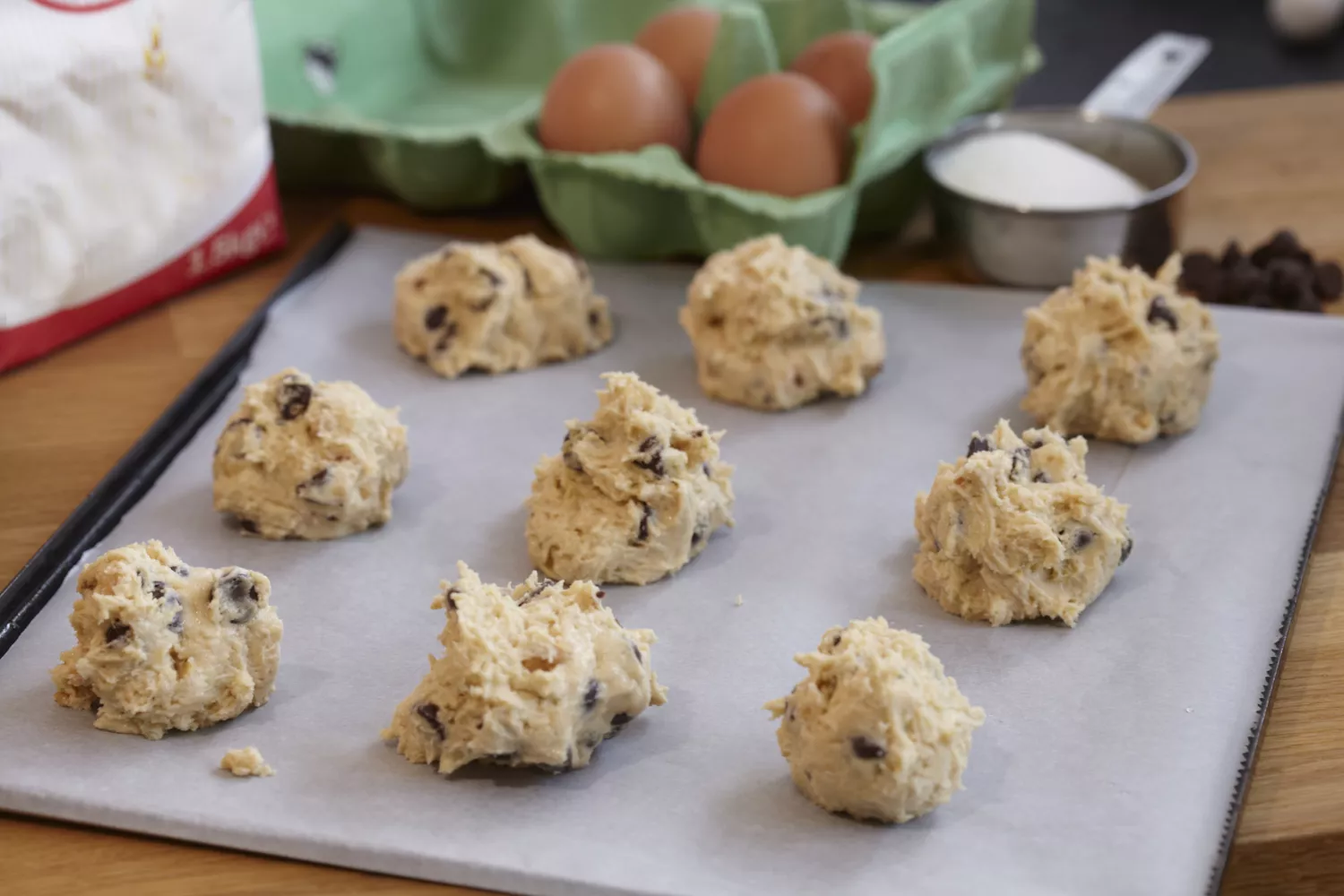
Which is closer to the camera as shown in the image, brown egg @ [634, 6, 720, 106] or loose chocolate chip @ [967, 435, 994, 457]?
loose chocolate chip @ [967, 435, 994, 457]

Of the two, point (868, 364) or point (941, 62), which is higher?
point (941, 62)

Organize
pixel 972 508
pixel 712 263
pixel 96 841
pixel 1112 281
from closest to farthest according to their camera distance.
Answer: pixel 96 841, pixel 972 508, pixel 1112 281, pixel 712 263

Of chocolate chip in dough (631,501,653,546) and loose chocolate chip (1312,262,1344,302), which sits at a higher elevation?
loose chocolate chip (1312,262,1344,302)

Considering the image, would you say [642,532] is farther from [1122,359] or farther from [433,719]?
[1122,359]

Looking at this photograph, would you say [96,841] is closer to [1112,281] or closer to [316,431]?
[316,431]

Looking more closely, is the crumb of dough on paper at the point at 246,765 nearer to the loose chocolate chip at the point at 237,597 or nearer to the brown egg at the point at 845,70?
the loose chocolate chip at the point at 237,597

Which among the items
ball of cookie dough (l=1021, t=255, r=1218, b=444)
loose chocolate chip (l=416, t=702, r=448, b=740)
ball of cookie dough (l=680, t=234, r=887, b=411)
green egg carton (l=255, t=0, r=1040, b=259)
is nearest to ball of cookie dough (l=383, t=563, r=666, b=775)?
loose chocolate chip (l=416, t=702, r=448, b=740)

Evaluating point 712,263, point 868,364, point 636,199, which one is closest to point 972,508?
point 868,364

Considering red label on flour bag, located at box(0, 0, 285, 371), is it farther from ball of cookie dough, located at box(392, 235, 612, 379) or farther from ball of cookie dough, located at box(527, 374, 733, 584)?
ball of cookie dough, located at box(527, 374, 733, 584)
